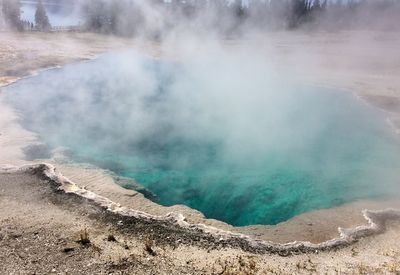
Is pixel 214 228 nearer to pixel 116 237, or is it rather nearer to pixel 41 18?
pixel 116 237

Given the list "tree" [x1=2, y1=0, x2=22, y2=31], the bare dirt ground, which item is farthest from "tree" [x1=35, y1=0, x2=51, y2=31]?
the bare dirt ground

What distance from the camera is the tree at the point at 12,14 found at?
1194 inches

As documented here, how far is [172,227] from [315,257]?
7.90 feet

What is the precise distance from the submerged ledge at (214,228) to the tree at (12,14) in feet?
90.9

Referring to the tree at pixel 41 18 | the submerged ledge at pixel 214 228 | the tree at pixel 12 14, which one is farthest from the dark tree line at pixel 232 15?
the submerged ledge at pixel 214 228

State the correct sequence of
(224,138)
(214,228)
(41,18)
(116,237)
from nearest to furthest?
1. (116,237)
2. (214,228)
3. (224,138)
4. (41,18)

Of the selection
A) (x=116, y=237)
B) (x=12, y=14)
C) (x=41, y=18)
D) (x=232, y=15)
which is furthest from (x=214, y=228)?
(x=232, y=15)

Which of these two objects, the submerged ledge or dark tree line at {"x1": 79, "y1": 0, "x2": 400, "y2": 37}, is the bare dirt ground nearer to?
the submerged ledge

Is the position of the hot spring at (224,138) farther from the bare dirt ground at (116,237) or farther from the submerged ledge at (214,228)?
the submerged ledge at (214,228)

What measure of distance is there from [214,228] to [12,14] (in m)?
30.6

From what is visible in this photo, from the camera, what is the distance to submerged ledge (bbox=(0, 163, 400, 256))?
6305 mm

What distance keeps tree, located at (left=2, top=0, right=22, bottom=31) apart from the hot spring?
1508cm

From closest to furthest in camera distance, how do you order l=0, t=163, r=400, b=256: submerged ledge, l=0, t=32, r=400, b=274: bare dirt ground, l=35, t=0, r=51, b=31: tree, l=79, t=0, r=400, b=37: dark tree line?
l=0, t=32, r=400, b=274: bare dirt ground < l=0, t=163, r=400, b=256: submerged ledge < l=79, t=0, r=400, b=37: dark tree line < l=35, t=0, r=51, b=31: tree

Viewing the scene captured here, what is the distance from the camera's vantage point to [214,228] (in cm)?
670
